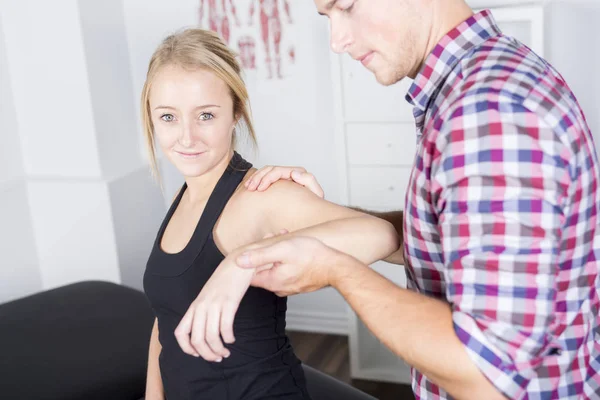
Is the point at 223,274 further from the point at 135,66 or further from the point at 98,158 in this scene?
the point at 135,66

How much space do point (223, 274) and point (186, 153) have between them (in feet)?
1.79

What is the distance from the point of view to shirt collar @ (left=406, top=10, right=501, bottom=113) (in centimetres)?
123

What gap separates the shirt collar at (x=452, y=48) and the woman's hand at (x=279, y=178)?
0.40 metres

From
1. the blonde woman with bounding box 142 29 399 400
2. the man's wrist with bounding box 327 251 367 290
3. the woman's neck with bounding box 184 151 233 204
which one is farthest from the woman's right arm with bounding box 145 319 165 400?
the man's wrist with bounding box 327 251 367 290

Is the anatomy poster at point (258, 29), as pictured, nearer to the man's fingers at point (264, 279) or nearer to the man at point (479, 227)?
the man at point (479, 227)

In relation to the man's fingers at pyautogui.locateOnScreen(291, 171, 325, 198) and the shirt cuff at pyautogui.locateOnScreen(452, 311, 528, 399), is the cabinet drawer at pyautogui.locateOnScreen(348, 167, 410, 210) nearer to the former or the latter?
the man's fingers at pyautogui.locateOnScreen(291, 171, 325, 198)

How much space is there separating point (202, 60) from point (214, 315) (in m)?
0.72

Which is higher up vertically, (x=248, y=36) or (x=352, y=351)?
(x=248, y=36)

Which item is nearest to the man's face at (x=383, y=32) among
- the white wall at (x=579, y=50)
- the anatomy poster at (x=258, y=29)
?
the white wall at (x=579, y=50)

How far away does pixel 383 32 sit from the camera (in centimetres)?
125

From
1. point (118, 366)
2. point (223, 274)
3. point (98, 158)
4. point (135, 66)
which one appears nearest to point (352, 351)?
point (118, 366)

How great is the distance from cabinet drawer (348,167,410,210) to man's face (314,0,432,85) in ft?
6.37

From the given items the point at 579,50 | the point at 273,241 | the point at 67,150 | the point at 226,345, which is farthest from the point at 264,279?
the point at 67,150

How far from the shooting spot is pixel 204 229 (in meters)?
1.62
